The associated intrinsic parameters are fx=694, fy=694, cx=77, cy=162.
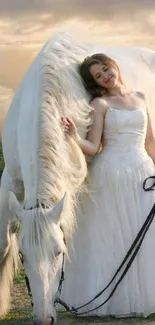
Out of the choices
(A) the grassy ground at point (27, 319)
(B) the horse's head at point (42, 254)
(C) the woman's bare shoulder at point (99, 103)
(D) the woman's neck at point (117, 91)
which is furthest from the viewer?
(D) the woman's neck at point (117, 91)

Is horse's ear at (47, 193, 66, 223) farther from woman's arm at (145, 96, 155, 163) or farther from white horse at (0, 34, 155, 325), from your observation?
woman's arm at (145, 96, 155, 163)

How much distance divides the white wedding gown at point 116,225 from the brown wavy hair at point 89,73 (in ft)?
0.69

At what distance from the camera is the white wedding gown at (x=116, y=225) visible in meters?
5.20

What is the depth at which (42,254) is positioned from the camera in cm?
428

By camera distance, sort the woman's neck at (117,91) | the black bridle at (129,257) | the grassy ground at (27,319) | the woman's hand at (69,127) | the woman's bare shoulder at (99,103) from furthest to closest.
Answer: the woman's neck at (117,91) → the woman's bare shoulder at (99,103) → the black bridle at (129,257) → the grassy ground at (27,319) → the woman's hand at (69,127)

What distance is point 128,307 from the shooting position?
5.18 m

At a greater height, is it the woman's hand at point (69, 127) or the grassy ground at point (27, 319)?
the woman's hand at point (69, 127)

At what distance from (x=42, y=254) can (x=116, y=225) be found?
1.09m

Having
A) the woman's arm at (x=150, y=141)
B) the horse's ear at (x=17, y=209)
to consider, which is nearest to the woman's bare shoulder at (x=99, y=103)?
the woman's arm at (x=150, y=141)

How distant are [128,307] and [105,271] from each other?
1.03 feet

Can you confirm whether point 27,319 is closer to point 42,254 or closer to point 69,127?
point 42,254

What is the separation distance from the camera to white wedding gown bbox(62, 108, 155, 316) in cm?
520

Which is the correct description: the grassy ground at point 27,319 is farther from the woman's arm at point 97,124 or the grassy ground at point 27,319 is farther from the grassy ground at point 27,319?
the woman's arm at point 97,124

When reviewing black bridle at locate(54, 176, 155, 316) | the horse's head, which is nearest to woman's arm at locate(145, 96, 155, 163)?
black bridle at locate(54, 176, 155, 316)
